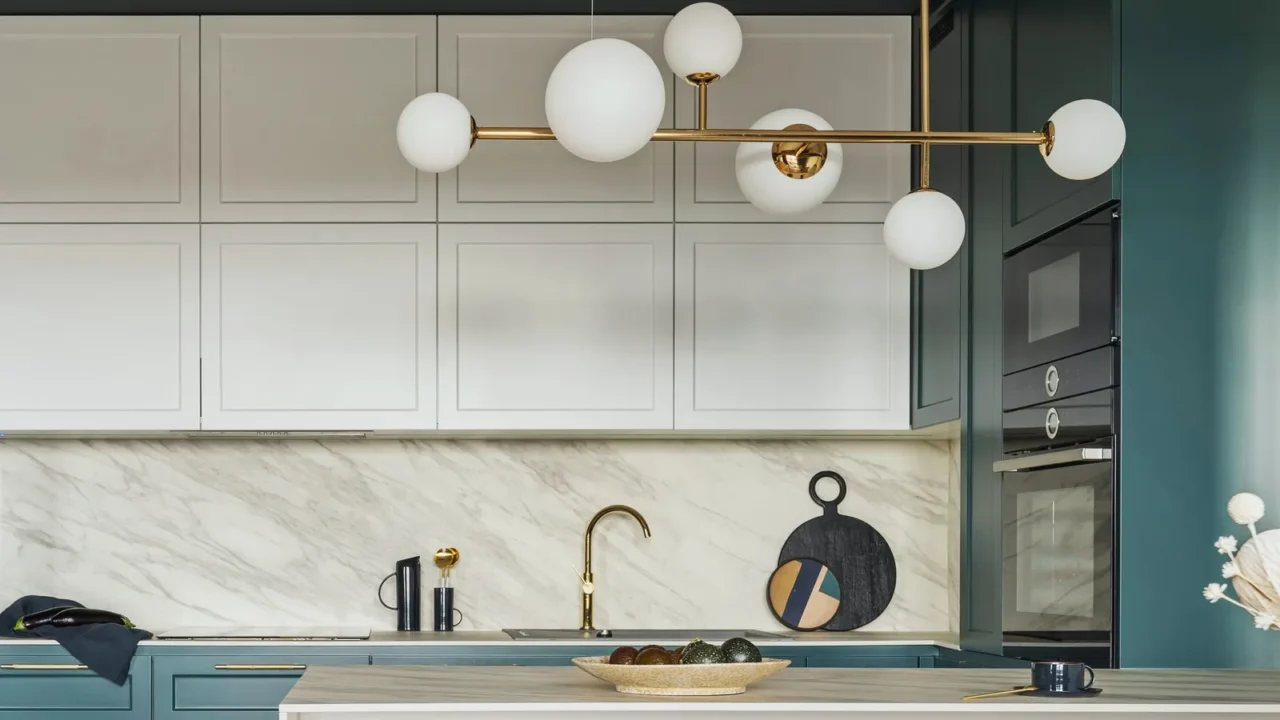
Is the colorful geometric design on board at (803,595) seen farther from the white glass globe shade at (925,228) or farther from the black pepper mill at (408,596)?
the white glass globe shade at (925,228)

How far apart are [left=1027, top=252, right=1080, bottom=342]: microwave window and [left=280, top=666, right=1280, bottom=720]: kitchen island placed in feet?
2.67

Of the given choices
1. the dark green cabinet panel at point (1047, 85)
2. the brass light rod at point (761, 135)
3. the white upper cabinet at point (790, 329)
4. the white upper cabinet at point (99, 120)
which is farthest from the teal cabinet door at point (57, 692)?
the dark green cabinet panel at point (1047, 85)

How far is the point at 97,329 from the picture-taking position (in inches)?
142

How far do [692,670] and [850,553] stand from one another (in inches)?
84.5

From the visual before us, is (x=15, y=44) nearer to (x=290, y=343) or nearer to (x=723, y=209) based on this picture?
(x=290, y=343)

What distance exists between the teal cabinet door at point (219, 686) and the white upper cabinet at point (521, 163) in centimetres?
126

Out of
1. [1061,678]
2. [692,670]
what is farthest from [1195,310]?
[692,670]

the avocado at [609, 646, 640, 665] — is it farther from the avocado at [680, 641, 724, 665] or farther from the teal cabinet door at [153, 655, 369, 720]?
the teal cabinet door at [153, 655, 369, 720]

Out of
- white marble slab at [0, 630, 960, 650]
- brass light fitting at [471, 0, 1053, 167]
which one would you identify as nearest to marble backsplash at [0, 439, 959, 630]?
white marble slab at [0, 630, 960, 650]

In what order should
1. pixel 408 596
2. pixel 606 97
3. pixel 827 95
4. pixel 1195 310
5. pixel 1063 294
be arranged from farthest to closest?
pixel 408 596 → pixel 827 95 → pixel 1063 294 → pixel 1195 310 → pixel 606 97

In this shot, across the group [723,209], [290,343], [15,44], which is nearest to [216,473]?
[290,343]

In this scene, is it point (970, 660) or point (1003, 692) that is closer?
point (1003, 692)

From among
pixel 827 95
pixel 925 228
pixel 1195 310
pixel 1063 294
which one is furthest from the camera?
pixel 827 95

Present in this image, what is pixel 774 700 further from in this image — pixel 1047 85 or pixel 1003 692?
pixel 1047 85
